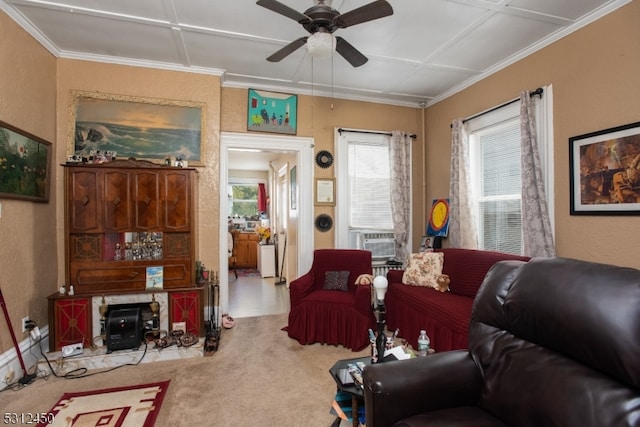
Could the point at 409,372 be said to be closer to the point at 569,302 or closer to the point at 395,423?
the point at 395,423

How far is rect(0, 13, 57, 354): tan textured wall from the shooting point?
2.49m

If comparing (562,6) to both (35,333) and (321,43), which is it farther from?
(35,333)

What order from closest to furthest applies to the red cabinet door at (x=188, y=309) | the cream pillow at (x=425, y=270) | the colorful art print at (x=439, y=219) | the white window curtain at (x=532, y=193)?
the white window curtain at (x=532, y=193), the red cabinet door at (x=188, y=309), the cream pillow at (x=425, y=270), the colorful art print at (x=439, y=219)

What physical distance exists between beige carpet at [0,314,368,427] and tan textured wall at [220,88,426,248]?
1684 millimetres

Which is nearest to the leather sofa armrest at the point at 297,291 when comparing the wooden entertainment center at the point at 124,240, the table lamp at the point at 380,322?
the wooden entertainment center at the point at 124,240

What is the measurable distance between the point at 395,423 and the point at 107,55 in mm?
4152

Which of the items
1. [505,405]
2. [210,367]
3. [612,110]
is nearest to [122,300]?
[210,367]

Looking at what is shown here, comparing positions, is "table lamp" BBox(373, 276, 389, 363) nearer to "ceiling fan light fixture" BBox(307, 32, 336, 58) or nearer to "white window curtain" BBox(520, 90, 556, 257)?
"ceiling fan light fixture" BBox(307, 32, 336, 58)

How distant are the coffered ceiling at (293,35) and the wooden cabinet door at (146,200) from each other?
51.6 inches

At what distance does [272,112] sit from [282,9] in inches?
86.3

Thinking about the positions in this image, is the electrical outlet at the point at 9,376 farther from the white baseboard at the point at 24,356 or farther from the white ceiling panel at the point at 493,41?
the white ceiling panel at the point at 493,41

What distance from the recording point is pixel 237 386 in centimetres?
244

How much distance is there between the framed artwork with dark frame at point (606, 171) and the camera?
2324mm

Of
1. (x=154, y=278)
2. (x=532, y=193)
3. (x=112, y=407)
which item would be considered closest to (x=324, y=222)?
(x=154, y=278)
